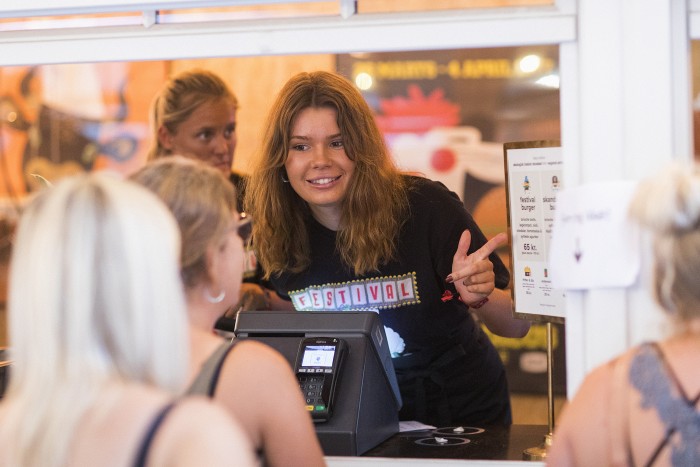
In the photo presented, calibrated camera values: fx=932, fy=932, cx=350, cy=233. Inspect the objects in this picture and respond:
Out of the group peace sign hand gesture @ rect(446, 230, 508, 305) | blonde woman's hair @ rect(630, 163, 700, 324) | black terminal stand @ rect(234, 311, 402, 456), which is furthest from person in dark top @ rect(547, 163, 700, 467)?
peace sign hand gesture @ rect(446, 230, 508, 305)

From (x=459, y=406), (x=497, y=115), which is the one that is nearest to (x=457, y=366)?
(x=459, y=406)

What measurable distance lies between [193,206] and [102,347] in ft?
1.26

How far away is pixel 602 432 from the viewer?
1.34 m

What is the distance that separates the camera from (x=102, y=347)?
1.13 m

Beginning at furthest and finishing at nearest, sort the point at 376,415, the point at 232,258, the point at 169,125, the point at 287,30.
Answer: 1. the point at 169,125
2. the point at 376,415
3. the point at 287,30
4. the point at 232,258

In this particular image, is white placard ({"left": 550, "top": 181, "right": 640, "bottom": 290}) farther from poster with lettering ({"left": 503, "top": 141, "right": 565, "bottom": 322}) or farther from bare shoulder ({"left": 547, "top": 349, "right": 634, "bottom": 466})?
poster with lettering ({"left": 503, "top": 141, "right": 565, "bottom": 322})

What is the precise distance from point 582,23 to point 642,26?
10cm

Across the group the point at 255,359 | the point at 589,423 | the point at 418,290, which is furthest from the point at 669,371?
the point at 418,290

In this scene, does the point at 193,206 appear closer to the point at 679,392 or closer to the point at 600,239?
the point at 600,239

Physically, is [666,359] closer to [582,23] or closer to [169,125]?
[582,23]

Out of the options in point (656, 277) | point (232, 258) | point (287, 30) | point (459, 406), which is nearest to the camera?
point (656, 277)

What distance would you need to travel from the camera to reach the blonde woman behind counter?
43.6 inches

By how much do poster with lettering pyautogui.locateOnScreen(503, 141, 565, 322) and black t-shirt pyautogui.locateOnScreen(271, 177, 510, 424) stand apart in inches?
22.0

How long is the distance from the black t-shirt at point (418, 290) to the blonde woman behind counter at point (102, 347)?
4.83 ft
